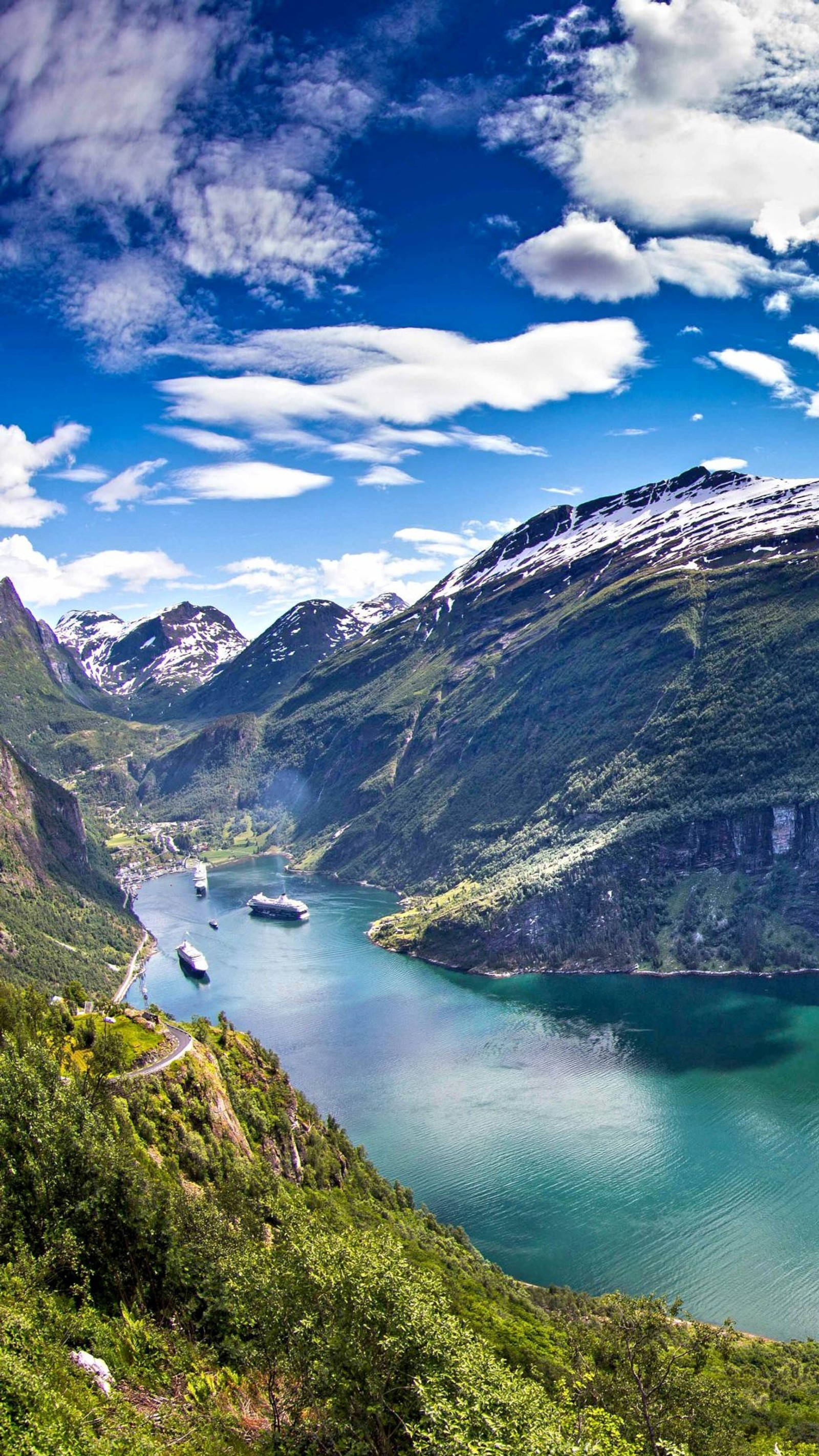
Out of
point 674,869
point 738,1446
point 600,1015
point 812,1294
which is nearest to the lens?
point 738,1446

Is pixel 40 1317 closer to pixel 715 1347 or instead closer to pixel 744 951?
pixel 715 1347

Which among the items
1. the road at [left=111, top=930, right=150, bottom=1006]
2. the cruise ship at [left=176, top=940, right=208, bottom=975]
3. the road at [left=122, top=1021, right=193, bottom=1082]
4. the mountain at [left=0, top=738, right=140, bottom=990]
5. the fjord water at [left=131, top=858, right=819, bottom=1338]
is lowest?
the fjord water at [left=131, top=858, right=819, bottom=1338]

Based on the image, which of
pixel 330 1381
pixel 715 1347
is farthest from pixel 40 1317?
pixel 715 1347

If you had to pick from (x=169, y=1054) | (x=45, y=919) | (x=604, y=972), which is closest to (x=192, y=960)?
(x=45, y=919)

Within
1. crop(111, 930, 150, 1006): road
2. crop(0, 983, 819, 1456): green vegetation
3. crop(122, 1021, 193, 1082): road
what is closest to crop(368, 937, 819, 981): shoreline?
crop(111, 930, 150, 1006): road

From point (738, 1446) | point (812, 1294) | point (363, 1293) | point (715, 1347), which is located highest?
point (363, 1293)

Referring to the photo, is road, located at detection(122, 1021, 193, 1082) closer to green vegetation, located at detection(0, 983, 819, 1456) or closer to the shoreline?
green vegetation, located at detection(0, 983, 819, 1456)
